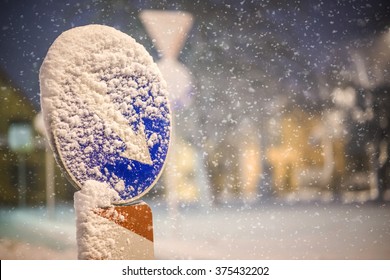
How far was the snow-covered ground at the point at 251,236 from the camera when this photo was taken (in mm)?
4246

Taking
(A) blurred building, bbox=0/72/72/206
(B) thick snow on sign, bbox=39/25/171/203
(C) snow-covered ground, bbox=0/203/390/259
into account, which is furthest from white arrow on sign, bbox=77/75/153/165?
(A) blurred building, bbox=0/72/72/206

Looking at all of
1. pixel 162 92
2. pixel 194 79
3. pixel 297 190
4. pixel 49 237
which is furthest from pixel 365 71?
pixel 162 92

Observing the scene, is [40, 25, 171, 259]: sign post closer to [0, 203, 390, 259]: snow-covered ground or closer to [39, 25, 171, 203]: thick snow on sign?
[39, 25, 171, 203]: thick snow on sign

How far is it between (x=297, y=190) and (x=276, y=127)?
2.56m

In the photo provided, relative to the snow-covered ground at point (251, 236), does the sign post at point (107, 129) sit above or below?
above

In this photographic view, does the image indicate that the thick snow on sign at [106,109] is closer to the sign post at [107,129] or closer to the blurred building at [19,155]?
the sign post at [107,129]

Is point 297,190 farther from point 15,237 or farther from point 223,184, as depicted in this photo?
point 15,237

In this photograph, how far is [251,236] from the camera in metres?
5.42

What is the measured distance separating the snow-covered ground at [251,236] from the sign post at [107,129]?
9.93ft

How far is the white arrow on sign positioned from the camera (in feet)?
3.23

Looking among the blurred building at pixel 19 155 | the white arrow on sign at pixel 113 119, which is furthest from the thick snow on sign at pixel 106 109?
the blurred building at pixel 19 155

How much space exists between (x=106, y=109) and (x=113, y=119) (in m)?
0.03
